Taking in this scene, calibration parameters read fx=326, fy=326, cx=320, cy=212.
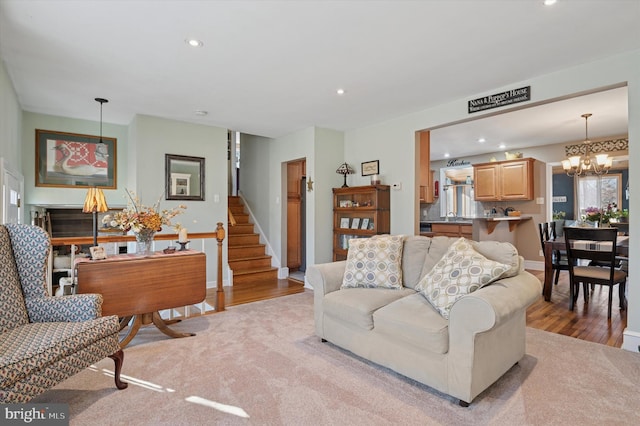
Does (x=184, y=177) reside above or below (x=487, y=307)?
above

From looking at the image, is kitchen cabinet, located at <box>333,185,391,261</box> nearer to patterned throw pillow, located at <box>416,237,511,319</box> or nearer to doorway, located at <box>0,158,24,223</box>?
patterned throw pillow, located at <box>416,237,511,319</box>

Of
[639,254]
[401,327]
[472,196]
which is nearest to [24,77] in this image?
[401,327]

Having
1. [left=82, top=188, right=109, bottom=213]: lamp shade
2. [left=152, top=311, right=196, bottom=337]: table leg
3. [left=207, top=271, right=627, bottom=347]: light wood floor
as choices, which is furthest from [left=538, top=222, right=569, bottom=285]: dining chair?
[left=82, top=188, right=109, bottom=213]: lamp shade

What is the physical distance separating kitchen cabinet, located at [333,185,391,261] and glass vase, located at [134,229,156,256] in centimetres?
271

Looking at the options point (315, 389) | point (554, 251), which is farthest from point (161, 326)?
point (554, 251)

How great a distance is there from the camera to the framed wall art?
4352 mm

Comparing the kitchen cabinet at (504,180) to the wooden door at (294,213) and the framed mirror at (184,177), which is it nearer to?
the wooden door at (294,213)

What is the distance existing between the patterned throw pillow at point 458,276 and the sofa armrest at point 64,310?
216 centimetres

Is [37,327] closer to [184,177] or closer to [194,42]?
[194,42]

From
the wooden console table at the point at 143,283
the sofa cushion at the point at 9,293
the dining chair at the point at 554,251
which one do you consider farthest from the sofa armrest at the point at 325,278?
the dining chair at the point at 554,251

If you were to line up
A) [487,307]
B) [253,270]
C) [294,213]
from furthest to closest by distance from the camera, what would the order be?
[294,213], [253,270], [487,307]

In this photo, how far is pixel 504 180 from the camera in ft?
20.6

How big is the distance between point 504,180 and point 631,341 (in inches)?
165

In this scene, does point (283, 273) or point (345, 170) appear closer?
point (345, 170)
